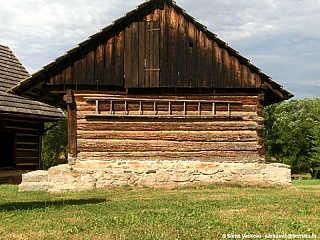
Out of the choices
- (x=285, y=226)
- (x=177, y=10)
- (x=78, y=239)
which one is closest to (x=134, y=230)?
(x=78, y=239)

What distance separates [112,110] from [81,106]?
119 cm

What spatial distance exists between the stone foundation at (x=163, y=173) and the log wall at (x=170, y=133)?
0.83 ft

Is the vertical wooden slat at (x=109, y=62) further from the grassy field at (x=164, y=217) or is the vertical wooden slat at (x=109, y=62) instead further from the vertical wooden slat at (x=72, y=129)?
the grassy field at (x=164, y=217)

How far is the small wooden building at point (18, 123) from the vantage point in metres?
17.4

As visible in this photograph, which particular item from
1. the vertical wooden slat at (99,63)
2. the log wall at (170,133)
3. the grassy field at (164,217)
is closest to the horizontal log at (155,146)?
the log wall at (170,133)

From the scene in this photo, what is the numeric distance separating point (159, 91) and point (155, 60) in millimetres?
1206

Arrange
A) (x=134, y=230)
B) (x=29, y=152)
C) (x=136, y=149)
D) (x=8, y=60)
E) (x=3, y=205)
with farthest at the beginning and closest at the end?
(x=8, y=60) → (x=29, y=152) → (x=136, y=149) → (x=3, y=205) → (x=134, y=230)

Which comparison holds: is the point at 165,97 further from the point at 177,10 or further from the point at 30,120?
the point at 30,120

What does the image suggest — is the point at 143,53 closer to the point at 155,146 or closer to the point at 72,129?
the point at 155,146

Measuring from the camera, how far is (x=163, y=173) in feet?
43.2

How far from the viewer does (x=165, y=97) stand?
1361 cm

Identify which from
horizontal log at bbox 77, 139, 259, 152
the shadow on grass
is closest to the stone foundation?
horizontal log at bbox 77, 139, 259, 152

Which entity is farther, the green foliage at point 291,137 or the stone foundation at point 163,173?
the green foliage at point 291,137

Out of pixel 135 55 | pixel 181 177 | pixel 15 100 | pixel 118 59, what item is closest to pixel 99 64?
pixel 118 59
